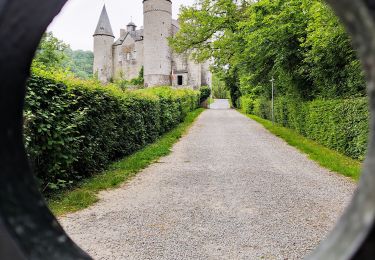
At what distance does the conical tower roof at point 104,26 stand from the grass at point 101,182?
5950 cm

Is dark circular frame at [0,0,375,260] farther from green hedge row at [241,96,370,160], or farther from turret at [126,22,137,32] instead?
turret at [126,22,137,32]

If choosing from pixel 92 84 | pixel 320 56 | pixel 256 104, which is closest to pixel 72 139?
pixel 92 84

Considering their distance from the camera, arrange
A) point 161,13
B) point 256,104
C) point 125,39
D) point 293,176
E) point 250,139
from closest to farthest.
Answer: point 293,176 → point 250,139 → point 256,104 → point 161,13 → point 125,39

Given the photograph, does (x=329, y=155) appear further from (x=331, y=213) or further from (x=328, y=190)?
(x=331, y=213)

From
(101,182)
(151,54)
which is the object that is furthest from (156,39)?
(101,182)

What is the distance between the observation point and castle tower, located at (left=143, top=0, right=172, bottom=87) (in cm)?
5081

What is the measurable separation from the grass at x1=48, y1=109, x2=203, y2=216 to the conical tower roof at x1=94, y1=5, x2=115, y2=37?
59500 millimetres

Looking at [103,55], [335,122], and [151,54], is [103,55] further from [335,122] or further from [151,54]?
[335,122]

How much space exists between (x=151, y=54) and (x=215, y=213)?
49046 mm

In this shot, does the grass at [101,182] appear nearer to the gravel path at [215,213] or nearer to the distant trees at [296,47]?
the gravel path at [215,213]

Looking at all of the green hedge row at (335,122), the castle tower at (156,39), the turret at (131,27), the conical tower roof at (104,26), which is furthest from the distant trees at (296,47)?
the turret at (131,27)

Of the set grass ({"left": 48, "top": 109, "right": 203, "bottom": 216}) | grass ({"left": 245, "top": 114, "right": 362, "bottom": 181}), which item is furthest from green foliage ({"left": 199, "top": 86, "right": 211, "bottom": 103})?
Answer: grass ({"left": 48, "top": 109, "right": 203, "bottom": 216})

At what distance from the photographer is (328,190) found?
6324 mm

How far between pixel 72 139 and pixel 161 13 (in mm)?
48837
